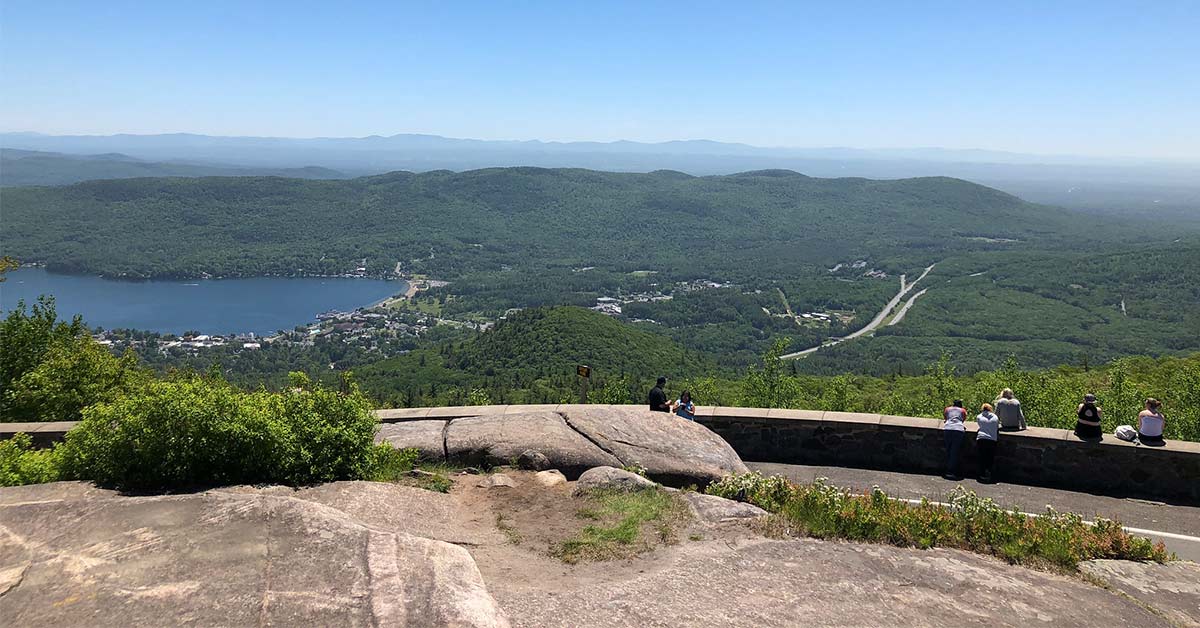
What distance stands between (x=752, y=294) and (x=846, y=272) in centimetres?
3547

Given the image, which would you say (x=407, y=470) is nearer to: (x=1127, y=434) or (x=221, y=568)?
(x=221, y=568)

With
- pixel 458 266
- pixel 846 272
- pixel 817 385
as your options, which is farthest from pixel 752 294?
pixel 817 385

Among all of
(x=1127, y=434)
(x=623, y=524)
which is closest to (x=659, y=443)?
(x=623, y=524)

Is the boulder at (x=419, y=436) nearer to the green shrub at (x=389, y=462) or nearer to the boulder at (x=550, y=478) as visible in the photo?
the green shrub at (x=389, y=462)

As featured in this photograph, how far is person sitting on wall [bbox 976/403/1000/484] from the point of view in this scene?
31.0 feet

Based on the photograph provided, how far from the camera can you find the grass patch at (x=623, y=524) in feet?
19.2

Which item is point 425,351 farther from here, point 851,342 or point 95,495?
point 95,495

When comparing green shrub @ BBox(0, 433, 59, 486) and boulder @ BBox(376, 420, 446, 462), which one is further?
boulder @ BBox(376, 420, 446, 462)

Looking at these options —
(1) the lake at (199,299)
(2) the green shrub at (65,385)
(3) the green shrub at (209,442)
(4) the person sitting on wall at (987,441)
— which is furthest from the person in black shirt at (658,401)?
(1) the lake at (199,299)

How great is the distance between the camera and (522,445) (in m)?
8.59

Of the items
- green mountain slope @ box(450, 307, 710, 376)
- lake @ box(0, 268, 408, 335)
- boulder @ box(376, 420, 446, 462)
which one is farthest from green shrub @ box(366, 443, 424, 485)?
lake @ box(0, 268, 408, 335)

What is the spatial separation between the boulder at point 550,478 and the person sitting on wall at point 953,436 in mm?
5347

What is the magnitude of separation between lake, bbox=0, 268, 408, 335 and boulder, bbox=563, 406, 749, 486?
391 ft

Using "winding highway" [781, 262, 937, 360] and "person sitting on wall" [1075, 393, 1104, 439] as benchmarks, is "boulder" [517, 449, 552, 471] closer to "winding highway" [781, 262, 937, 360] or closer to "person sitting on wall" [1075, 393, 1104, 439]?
"person sitting on wall" [1075, 393, 1104, 439]
